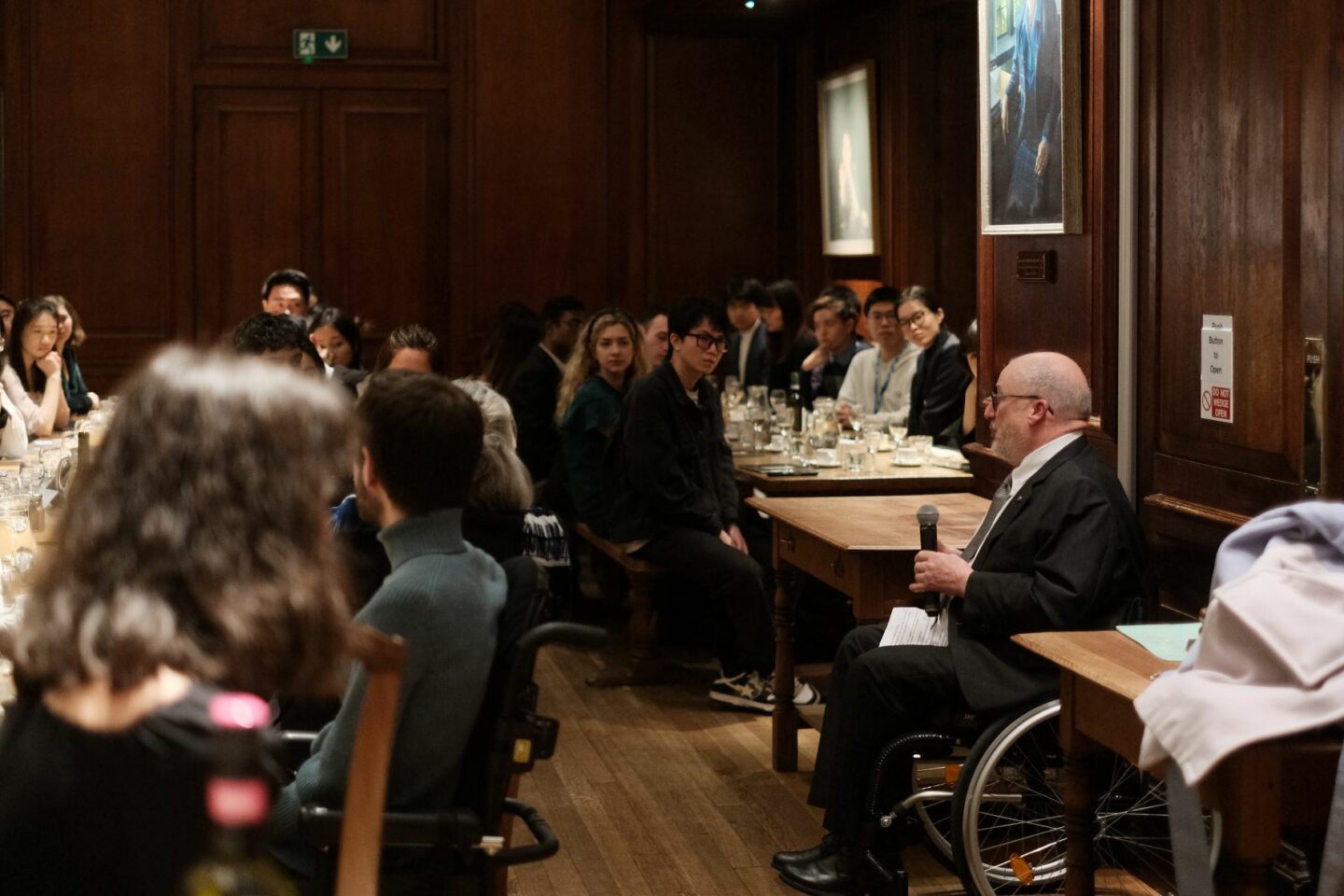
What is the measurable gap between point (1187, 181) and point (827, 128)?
6.48 meters

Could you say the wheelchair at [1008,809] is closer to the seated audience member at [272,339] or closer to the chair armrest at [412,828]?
the chair armrest at [412,828]

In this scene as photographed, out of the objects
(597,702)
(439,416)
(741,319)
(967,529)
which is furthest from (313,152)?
(439,416)

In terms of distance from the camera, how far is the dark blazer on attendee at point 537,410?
7691mm

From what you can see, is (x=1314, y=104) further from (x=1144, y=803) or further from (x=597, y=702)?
(x=597, y=702)

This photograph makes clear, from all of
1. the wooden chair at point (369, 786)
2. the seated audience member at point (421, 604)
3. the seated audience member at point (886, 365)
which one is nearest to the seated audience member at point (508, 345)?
the seated audience member at point (886, 365)

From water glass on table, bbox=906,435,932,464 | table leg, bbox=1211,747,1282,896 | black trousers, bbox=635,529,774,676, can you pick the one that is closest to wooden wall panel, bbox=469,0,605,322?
water glass on table, bbox=906,435,932,464

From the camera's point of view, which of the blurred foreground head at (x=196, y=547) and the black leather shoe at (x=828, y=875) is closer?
the blurred foreground head at (x=196, y=547)

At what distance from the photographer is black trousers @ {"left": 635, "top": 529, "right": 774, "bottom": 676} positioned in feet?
20.1

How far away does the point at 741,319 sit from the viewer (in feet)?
34.3

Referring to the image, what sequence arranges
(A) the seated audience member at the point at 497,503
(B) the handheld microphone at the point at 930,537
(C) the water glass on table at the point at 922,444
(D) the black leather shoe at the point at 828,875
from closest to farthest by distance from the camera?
1. (A) the seated audience member at the point at 497,503
2. (B) the handheld microphone at the point at 930,537
3. (D) the black leather shoe at the point at 828,875
4. (C) the water glass on table at the point at 922,444

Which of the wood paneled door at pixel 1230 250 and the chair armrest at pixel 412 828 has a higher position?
the wood paneled door at pixel 1230 250

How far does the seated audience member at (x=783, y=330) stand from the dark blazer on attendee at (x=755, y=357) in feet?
0.17

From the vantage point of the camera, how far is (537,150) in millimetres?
10734

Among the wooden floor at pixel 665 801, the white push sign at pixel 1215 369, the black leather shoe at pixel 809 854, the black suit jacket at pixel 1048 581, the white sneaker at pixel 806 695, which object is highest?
the white push sign at pixel 1215 369
